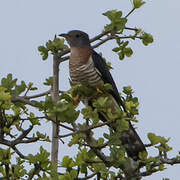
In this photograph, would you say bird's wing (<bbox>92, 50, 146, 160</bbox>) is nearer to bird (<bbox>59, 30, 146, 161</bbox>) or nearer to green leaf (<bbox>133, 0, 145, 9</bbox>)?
bird (<bbox>59, 30, 146, 161</bbox>)

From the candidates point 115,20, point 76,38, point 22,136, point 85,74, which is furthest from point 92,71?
point 22,136

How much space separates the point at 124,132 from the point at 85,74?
0.78m

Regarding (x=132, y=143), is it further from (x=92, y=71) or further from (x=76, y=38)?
(x=76, y=38)

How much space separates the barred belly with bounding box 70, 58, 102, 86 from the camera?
510 centimetres

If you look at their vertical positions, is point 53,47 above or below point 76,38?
below

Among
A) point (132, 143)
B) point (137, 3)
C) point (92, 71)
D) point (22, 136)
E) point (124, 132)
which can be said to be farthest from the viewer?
point (92, 71)

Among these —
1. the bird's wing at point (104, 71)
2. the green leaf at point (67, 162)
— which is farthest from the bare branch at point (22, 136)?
the bird's wing at point (104, 71)

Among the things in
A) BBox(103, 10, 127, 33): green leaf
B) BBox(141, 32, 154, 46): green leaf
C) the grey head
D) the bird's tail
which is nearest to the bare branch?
the bird's tail

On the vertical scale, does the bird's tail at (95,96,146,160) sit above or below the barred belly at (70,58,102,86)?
below

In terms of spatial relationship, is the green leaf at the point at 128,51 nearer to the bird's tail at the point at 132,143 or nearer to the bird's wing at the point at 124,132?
the bird's tail at the point at 132,143

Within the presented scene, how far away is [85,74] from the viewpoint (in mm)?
5156

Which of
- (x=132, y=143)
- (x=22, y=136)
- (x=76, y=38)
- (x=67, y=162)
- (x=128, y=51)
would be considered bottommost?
(x=67, y=162)

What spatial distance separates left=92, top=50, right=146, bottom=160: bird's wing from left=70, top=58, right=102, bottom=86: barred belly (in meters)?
0.06

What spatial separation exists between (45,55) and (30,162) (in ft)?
3.32
